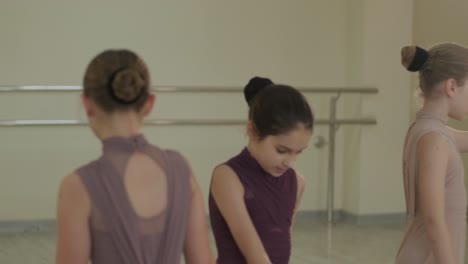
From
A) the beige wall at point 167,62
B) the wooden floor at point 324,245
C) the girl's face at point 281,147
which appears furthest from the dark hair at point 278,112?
the beige wall at point 167,62

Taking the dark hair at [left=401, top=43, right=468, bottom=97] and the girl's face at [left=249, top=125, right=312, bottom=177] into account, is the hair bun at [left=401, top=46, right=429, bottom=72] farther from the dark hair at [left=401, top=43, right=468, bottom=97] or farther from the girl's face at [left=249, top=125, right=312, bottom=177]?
the girl's face at [left=249, top=125, right=312, bottom=177]

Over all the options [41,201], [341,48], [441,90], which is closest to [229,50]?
[341,48]

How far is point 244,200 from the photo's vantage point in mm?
2125

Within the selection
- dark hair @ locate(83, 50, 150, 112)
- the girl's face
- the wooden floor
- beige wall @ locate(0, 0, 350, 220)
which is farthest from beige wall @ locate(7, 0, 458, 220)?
dark hair @ locate(83, 50, 150, 112)

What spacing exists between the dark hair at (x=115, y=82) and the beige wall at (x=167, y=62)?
3895mm

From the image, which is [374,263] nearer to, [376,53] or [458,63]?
[376,53]

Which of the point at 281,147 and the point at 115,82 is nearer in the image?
the point at 115,82

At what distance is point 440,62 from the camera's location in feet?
7.79

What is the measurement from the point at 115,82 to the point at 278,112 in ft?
1.92

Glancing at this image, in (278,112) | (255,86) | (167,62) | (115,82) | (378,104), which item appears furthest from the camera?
(378,104)

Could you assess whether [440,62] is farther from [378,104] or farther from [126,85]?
[378,104]

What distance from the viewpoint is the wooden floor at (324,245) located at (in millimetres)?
4691

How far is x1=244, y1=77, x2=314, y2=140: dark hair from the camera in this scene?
202 centimetres

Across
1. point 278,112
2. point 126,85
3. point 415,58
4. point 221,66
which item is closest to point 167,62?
point 221,66
